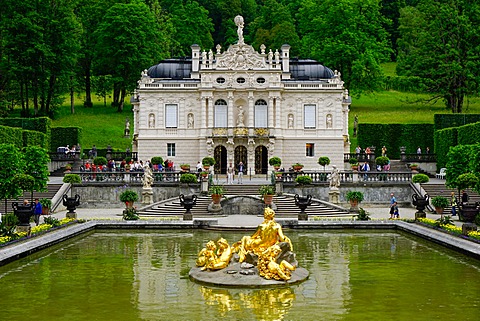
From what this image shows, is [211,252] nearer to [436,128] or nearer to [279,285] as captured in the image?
[279,285]

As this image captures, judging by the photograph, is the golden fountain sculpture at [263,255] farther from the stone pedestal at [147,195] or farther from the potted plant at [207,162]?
the potted plant at [207,162]

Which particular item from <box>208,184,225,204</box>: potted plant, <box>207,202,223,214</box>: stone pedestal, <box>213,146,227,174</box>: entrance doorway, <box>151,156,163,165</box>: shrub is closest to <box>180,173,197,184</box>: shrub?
<box>208,184,225,204</box>: potted plant

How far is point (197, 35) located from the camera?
92.3m

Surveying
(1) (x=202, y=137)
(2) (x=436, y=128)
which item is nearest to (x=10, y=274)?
(1) (x=202, y=137)

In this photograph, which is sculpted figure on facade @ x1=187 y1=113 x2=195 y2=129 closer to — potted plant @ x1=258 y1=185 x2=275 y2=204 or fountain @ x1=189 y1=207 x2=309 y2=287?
potted plant @ x1=258 y1=185 x2=275 y2=204

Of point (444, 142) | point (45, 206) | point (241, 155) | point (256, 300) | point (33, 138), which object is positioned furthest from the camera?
point (241, 155)

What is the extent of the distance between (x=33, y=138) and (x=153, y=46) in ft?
88.3

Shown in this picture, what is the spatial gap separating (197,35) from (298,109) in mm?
41895

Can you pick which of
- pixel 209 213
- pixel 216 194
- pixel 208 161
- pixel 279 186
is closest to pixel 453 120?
pixel 279 186

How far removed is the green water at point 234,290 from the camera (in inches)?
599

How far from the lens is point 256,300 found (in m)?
16.4

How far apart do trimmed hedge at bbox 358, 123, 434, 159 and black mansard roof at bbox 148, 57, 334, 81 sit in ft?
23.3

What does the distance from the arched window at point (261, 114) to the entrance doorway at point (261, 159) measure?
1.86m

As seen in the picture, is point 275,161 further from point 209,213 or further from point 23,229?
point 23,229
